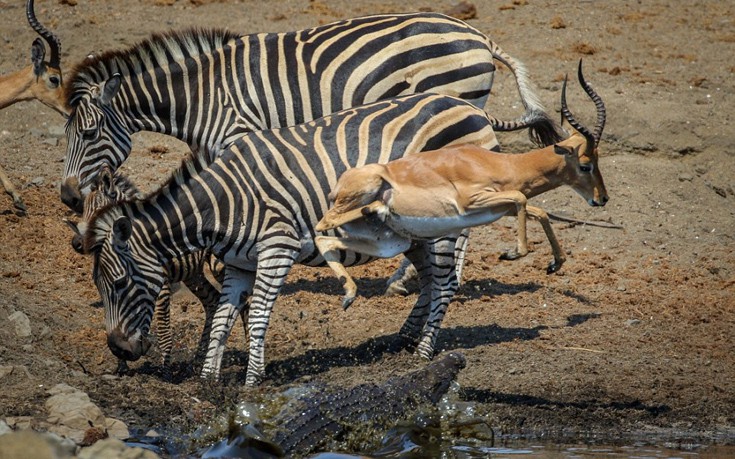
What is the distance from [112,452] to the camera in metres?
7.41

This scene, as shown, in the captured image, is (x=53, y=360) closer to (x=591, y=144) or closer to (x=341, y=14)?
(x=591, y=144)

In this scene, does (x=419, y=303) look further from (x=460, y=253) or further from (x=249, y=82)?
(x=249, y=82)

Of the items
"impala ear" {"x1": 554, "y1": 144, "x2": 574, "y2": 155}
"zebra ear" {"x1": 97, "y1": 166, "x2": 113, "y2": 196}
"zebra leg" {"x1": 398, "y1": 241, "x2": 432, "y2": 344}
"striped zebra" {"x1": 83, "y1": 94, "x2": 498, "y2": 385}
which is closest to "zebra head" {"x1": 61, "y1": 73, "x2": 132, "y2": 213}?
"zebra ear" {"x1": 97, "y1": 166, "x2": 113, "y2": 196}

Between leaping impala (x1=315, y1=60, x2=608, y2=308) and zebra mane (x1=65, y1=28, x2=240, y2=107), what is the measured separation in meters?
2.77

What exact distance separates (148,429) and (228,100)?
12.1ft

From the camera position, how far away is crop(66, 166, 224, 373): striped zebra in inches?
403

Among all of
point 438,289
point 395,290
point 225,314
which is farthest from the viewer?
point 395,290

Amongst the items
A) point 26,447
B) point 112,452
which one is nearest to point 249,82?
point 112,452

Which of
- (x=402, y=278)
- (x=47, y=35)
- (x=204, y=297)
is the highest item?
(x=47, y=35)

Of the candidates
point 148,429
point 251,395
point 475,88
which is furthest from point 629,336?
point 148,429

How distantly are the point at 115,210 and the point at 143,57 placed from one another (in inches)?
94.6

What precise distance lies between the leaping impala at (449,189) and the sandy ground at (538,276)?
115cm

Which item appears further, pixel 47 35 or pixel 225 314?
pixel 47 35

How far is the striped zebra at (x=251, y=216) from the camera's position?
969 centimetres
